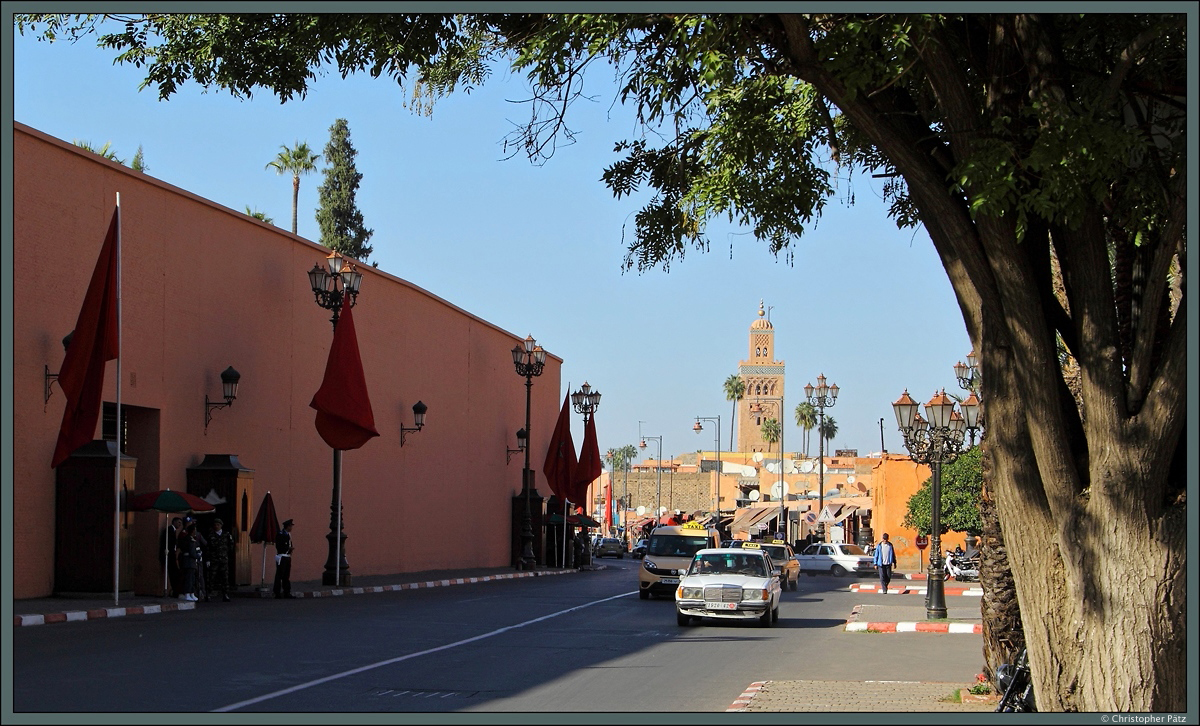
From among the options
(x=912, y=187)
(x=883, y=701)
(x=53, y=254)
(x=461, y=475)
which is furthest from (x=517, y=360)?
(x=912, y=187)

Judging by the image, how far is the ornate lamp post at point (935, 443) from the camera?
2398 centimetres

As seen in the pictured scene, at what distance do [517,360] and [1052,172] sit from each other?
3568 centimetres

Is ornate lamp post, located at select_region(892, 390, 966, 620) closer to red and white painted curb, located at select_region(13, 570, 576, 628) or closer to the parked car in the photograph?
red and white painted curb, located at select_region(13, 570, 576, 628)

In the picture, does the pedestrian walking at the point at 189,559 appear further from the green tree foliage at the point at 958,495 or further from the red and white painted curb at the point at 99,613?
the green tree foliage at the point at 958,495

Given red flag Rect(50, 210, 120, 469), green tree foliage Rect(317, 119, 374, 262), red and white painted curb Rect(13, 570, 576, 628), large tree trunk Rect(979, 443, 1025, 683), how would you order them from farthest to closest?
green tree foliage Rect(317, 119, 374, 262)
red flag Rect(50, 210, 120, 469)
red and white painted curb Rect(13, 570, 576, 628)
large tree trunk Rect(979, 443, 1025, 683)

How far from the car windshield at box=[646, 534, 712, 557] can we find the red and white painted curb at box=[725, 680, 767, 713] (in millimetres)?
17950

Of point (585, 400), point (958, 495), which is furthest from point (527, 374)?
point (958, 495)

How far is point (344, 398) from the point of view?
92.9ft

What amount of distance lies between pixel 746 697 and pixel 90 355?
43.4 ft

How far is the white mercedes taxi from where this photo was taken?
2211 centimetres

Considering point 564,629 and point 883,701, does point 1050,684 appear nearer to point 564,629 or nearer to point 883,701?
point 883,701

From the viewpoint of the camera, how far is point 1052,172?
23.5ft

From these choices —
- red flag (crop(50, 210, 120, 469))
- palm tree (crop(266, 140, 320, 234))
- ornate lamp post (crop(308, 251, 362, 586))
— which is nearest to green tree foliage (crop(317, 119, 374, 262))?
palm tree (crop(266, 140, 320, 234))

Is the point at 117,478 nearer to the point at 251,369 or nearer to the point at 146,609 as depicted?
the point at 146,609
